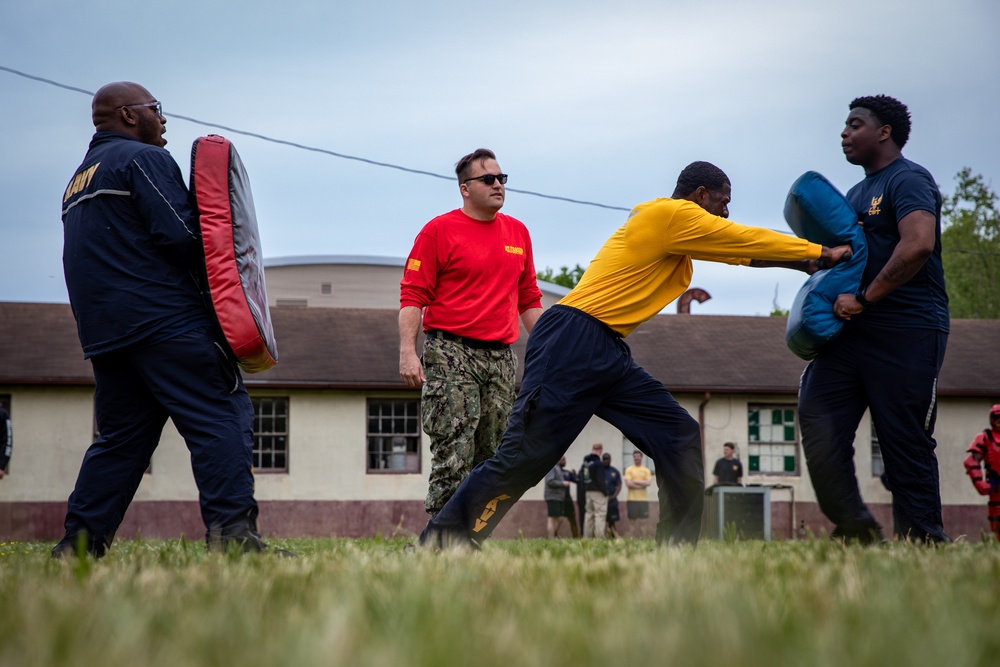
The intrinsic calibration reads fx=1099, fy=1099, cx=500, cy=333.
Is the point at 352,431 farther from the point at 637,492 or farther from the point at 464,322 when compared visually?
the point at 464,322

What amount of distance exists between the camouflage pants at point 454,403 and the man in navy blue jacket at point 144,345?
149cm

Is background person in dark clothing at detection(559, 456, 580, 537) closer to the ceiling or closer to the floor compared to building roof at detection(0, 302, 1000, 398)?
closer to the floor

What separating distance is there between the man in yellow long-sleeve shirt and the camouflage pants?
1.19m

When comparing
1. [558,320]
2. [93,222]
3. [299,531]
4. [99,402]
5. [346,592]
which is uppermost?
[93,222]

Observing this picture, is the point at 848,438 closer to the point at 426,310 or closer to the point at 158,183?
the point at 426,310

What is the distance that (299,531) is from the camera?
24.6 m

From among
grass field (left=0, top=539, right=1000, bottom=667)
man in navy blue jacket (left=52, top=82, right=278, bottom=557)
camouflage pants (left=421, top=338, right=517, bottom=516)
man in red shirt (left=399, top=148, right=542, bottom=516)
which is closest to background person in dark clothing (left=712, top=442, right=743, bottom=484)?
man in red shirt (left=399, top=148, right=542, bottom=516)

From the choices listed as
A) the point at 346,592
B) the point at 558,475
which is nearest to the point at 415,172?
the point at 558,475

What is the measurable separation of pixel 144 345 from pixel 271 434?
68.0ft

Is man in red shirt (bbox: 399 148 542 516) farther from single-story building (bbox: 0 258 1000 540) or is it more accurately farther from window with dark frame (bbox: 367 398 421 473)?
window with dark frame (bbox: 367 398 421 473)

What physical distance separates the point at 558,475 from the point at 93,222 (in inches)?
760

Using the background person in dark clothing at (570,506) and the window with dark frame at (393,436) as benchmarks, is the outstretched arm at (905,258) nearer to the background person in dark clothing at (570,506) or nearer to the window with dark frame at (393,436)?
the background person in dark clothing at (570,506)

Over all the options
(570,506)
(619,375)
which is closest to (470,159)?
(619,375)

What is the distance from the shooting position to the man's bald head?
5465 millimetres
